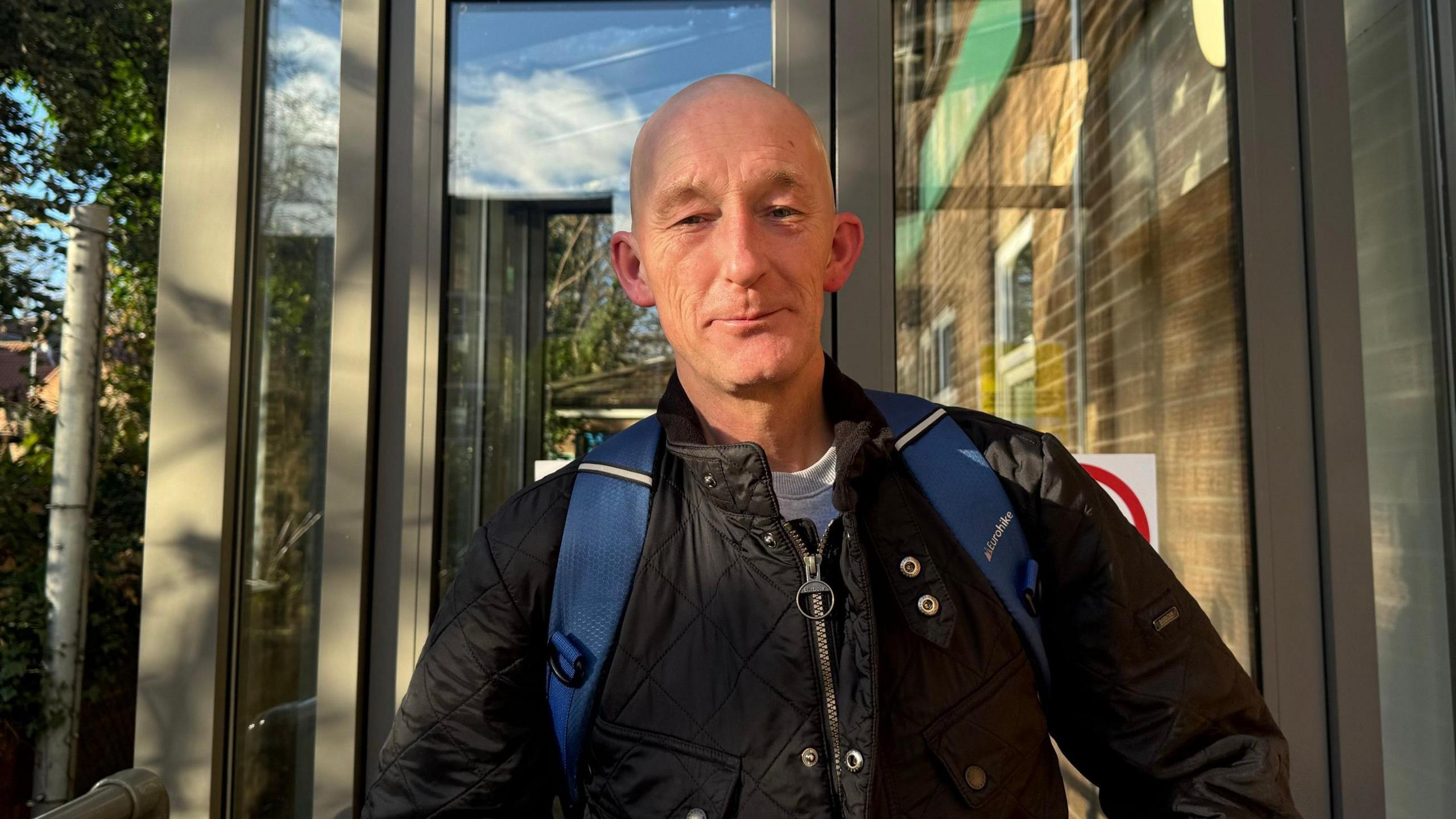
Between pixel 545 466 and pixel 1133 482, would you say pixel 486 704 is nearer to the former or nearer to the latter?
pixel 545 466

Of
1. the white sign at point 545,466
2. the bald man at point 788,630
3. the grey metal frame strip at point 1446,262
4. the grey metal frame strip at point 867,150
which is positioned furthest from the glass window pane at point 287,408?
the grey metal frame strip at point 1446,262

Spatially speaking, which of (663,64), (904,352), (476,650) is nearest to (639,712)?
(476,650)

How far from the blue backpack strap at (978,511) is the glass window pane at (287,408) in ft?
5.36

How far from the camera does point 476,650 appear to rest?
1.18 m

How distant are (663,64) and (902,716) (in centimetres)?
189

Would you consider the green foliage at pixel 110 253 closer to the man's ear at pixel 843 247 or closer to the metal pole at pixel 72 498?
the metal pole at pixel 72 498

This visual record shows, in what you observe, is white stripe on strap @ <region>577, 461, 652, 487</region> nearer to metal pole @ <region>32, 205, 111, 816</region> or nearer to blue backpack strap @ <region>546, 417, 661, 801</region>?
blue backpack strap @ <region>546, 417, 661, 801</region>

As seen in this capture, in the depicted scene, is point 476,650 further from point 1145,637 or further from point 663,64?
point 663,64

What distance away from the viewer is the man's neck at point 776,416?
1.27 m

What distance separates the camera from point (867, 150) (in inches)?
93.2

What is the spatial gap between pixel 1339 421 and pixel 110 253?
821 cm

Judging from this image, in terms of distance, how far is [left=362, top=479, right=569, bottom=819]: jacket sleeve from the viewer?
1.17 m

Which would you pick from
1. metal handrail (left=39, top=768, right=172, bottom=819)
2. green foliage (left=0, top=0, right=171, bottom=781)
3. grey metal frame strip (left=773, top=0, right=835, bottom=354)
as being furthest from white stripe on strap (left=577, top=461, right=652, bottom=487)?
green foliage (left=0, top=0, right=171, bottom=781)

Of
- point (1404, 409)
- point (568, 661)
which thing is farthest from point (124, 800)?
point (1404, 409)
